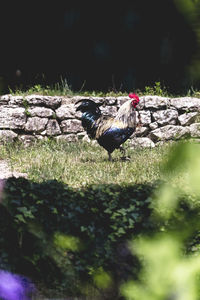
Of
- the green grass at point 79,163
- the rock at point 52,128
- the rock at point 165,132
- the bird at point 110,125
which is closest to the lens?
the green grass at point 79,163

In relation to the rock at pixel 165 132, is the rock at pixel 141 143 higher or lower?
lower

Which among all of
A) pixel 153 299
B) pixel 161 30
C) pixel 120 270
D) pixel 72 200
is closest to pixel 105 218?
pixel 72 200

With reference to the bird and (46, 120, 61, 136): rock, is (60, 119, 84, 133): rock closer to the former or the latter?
(46, 120, 61, 136): rock

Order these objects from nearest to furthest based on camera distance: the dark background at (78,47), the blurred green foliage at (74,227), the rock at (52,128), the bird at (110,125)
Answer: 1. the blurred green foliage at (74,227)
2. the bird at (110,125)
3. the rock at (52,128)
4. the dark background at (78,47)

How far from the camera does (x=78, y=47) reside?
8570 millimetres

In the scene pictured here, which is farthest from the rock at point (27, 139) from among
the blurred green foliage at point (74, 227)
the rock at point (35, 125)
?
the blurred green foliage at point (74, 227)

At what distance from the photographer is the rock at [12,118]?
746cm

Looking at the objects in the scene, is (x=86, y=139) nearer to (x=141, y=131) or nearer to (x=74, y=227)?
(x=141, y=131)

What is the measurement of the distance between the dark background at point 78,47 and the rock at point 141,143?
4.21 feet

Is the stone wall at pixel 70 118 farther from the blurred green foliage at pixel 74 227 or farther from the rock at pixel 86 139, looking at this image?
the blurred green foliage at pixel 74 227

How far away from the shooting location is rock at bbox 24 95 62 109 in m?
7.65

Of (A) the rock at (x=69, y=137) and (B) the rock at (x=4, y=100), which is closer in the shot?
(A) the rock at (x=69, y=137)

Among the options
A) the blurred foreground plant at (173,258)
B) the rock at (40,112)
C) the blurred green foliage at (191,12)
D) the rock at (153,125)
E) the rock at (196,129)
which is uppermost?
the rock at (40,112)

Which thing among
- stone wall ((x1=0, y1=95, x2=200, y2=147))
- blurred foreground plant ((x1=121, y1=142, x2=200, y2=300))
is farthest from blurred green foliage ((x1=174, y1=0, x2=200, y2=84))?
stone wall ((x1=0, y1=95, x2=200, y2=147))
